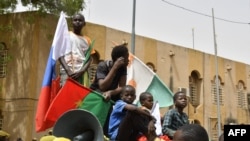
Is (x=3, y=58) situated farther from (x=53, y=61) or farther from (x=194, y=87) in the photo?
(x=53, y=61)

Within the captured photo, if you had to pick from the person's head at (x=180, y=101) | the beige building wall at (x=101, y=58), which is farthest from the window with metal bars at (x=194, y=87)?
the person's head at (x=180, y=101)

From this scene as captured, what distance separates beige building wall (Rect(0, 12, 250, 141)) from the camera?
60.3 feet

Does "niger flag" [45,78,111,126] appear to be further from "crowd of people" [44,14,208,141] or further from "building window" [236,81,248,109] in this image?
"building window" [236,81,248,109]

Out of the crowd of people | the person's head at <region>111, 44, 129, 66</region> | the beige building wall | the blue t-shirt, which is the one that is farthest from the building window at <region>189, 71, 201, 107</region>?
the blue t-shirt

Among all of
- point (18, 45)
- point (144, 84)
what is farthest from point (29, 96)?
point (144, 84)

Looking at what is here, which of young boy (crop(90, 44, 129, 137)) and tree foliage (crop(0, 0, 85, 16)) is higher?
tree foliage (crop(0, 0, 85, 16))

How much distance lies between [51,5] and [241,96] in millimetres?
15109

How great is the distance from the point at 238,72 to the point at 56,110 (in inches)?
948

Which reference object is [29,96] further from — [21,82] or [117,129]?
[117,129]

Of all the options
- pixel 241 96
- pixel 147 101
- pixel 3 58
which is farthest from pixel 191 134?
pixel 241 96

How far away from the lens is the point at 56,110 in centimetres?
507

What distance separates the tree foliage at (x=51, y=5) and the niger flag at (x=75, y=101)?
12.2 metres

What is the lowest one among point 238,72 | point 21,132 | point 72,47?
point 21,132

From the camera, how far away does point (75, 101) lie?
510cm
